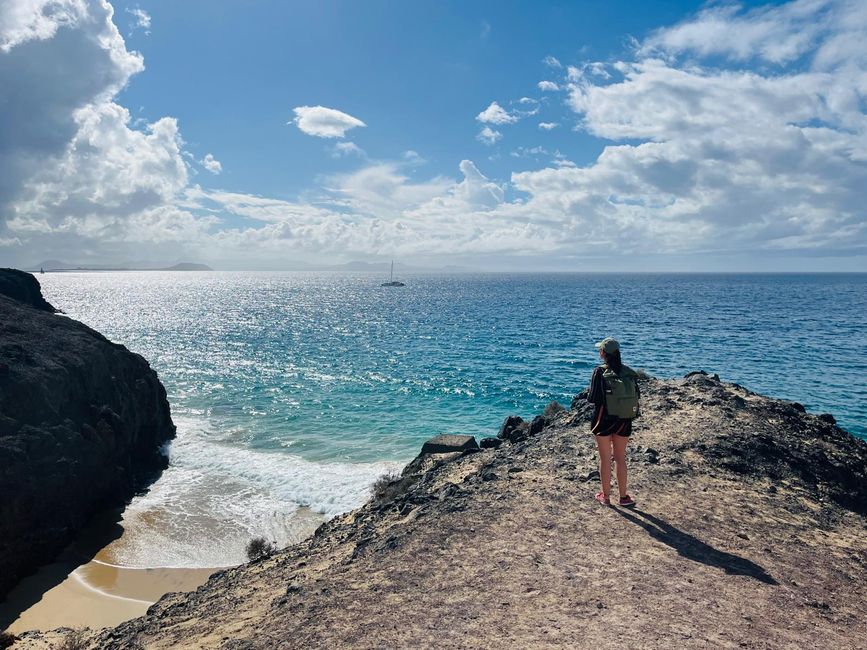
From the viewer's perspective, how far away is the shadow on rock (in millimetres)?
7270

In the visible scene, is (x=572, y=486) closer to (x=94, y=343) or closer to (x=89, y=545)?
(x=89, y=545)

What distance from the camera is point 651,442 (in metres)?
12.3

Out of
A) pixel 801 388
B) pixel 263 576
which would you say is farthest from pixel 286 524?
pixel 801 388

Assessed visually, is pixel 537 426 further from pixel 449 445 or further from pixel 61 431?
pixel 61 431

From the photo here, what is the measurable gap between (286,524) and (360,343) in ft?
139

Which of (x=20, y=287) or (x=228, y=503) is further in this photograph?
(x=20, y=287)

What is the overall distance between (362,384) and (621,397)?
30973 millimetres

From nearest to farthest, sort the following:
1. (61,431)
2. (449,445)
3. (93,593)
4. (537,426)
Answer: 1. (93,593)
2. (537,426)
3. (61,431)
4. (449,445)

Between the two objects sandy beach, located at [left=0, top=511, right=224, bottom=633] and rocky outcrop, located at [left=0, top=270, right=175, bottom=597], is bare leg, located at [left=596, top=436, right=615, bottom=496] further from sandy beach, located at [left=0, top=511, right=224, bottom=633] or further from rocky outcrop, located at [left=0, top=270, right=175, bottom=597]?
rocky outcrop, located at [left=0, top=270, right=175, bottom=597]

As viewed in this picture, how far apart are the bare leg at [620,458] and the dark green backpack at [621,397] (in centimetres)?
44

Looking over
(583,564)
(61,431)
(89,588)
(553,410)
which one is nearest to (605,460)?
(583,564)

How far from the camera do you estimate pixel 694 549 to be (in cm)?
781

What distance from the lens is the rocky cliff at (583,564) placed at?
6.19m

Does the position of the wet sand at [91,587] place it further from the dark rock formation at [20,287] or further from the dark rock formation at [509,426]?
the dark rock formation at [20,287]
